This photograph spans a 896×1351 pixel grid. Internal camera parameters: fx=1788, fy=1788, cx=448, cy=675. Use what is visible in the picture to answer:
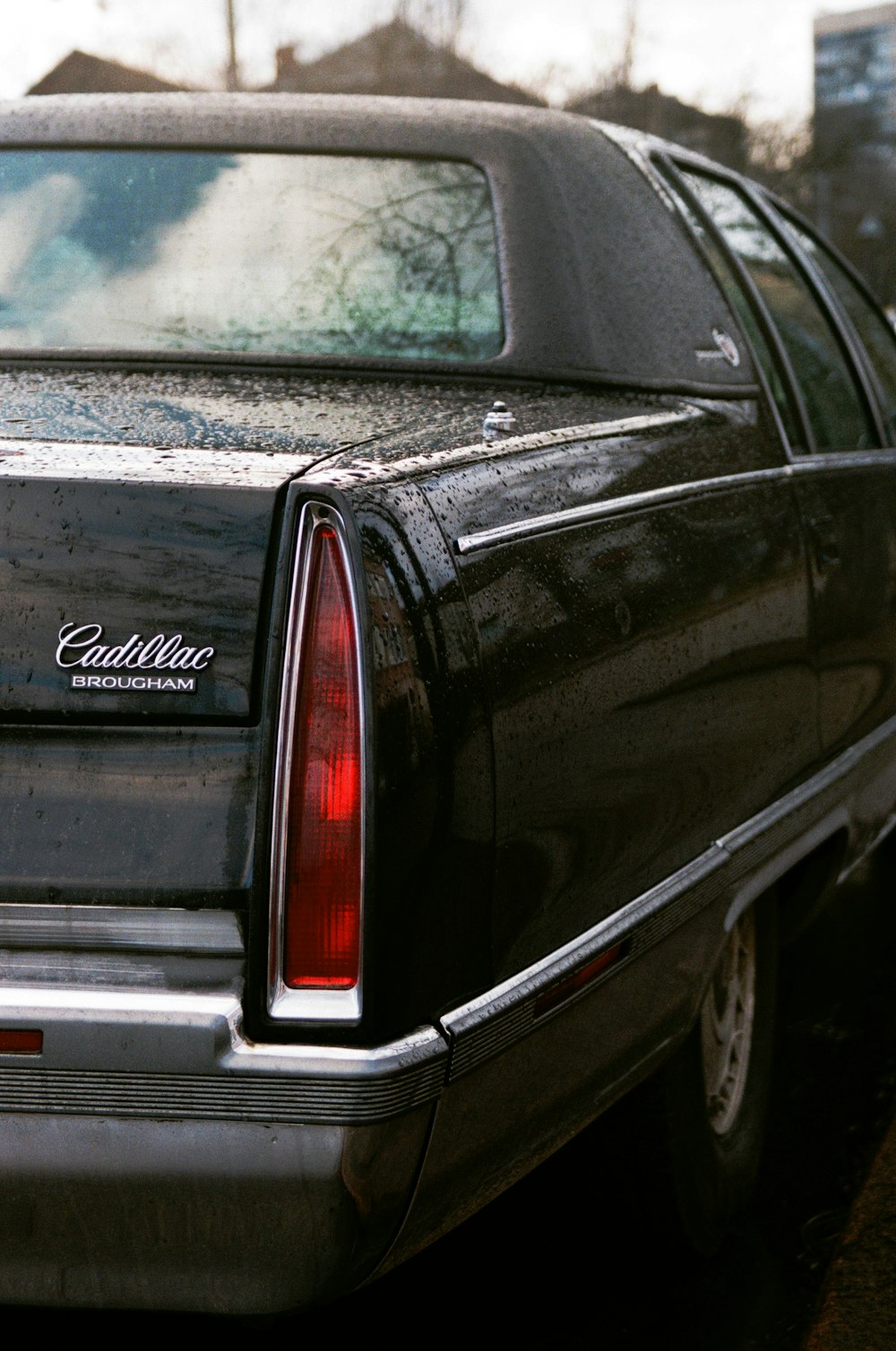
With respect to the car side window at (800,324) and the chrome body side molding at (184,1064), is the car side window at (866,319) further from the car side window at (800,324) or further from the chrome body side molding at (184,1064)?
the chrome body side molding at (184,1064)

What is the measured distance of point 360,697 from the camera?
179 cm

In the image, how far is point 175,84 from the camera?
94.3ft

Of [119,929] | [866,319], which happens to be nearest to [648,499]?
[119,929]

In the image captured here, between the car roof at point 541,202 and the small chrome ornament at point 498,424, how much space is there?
0.43 m

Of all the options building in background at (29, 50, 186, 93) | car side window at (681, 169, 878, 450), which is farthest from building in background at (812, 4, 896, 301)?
car side window at (681, 169, 878, 450)

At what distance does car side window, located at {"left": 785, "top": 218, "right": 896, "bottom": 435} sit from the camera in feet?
14.6

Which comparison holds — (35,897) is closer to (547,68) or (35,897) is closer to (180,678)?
(180,678)

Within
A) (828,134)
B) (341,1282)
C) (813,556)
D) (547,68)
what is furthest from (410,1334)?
(828,134)

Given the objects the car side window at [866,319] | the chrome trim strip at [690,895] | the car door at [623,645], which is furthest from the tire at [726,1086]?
the car side window at [866,319]

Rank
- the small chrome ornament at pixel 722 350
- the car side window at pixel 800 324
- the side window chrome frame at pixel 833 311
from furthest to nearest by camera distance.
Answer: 1. the side window chrome frame at pixel 833 311
2. the car side window at pixel 800 324
3. the small chrome ornament at pixel 722 350

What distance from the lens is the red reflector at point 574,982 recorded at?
204 centimetres

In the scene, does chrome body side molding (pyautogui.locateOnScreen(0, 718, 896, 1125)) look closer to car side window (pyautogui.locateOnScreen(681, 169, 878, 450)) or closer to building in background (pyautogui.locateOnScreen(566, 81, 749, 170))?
car side window (pyautogui.locateOnScreen(681, 169, 878, 450))

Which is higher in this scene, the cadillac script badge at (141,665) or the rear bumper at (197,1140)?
the cadillac script badge at (141,665)

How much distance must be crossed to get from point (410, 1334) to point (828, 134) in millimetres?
43070
